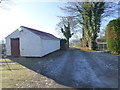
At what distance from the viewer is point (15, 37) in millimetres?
11602

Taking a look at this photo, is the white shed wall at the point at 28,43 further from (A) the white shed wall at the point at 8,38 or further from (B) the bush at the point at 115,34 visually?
(B) the bush at the point at 115,34

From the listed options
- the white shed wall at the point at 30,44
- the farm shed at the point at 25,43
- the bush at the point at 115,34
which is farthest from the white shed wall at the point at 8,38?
the bush at the point at 115,34

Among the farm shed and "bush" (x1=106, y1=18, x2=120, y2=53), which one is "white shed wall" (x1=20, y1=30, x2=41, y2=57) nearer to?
the farm shed

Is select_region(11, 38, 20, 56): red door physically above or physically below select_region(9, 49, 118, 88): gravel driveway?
above

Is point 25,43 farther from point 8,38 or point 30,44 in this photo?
point 8,38

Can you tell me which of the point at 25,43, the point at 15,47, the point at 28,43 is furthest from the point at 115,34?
the point at 15,47

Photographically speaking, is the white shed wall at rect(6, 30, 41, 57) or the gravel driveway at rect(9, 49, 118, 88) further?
the white shed wall at rect(6, 30, 41, 57)

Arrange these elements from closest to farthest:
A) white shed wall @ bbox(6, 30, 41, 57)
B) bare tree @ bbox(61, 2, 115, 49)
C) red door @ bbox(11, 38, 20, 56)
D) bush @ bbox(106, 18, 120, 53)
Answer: bush @ bbox(106, 18, 120, 53) → white shed wall @ bbox(6, 30, 41, 57) → red door @ bbox(11, 38, 20, 56) → bare tree @ bbox(61, 2, 115, 49)

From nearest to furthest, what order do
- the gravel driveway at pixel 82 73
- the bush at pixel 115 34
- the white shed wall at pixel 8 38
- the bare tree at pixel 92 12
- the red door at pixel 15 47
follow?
the gravel driveway at pixel 82 73
the bush at pixel 115 34
the white shed wall at pixel 8 38
the red door at pixel 15 47
the bare tree at pixel 92 12

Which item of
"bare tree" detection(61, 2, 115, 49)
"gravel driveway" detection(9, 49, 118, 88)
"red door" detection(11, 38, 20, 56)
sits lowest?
"gravel driveway" detection(9, 49, 118, 88)

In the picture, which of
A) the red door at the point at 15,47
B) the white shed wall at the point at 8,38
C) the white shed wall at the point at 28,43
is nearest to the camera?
the white shed wall at the point at 28,43

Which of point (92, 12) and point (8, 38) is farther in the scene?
point (92, 12)

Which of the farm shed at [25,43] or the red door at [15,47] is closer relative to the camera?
the farm shed at [25,43]

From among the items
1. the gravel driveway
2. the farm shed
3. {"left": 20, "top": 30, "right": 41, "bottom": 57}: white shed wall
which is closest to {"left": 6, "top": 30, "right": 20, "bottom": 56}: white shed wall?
the farm shed
